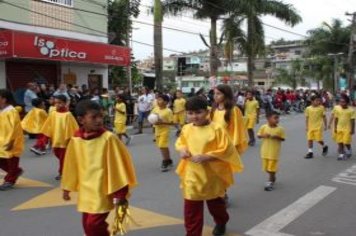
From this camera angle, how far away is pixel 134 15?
85.5 ft

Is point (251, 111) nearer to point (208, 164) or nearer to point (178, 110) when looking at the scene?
point (178, 110)

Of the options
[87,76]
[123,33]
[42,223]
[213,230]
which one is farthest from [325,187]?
[123,33]

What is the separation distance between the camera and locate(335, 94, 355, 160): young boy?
12.3m

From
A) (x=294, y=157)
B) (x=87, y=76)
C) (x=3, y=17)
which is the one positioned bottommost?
(x=294, y=157)

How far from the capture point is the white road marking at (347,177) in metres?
9.55

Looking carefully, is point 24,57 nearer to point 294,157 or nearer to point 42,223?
point 294,157

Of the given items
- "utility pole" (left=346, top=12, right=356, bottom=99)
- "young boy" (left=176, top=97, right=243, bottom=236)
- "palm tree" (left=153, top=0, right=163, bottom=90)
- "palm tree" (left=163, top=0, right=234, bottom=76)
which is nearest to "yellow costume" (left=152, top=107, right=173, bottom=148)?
"young boy" (left=176, top=97, right=243, bottom=236)

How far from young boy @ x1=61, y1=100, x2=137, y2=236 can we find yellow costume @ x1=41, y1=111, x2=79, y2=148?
4.23 m

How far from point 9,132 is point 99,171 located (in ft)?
13.0

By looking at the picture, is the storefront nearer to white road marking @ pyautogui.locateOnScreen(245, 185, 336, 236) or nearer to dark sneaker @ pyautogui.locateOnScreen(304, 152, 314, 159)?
dark sneaker @ pyautogui.locateOnScreen(304, 152, 314, 159)

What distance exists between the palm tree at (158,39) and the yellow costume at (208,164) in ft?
61.2

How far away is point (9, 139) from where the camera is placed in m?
8.21

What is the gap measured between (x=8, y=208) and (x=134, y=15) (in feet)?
64.8

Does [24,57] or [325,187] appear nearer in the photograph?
[325,187]
